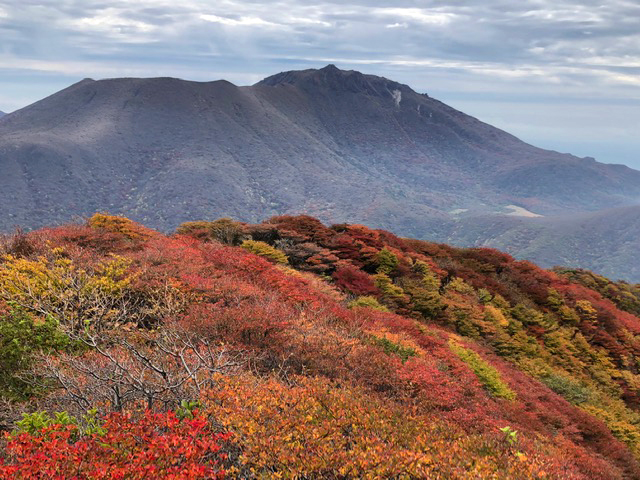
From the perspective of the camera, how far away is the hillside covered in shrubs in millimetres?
6450

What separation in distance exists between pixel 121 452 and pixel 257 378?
352 cm

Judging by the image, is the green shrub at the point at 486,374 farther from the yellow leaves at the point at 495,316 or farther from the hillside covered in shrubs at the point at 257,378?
the yellow leaves at the point at 495,316

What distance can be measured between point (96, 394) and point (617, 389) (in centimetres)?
3014

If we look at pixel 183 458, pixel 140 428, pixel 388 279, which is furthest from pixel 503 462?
pixel 388 279

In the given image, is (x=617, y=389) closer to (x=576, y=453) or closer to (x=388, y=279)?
(x=388, y=279)

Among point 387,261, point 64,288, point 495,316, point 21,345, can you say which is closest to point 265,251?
point 387,261

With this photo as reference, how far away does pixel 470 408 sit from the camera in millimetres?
11656

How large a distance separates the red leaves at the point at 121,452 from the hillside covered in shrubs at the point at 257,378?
0.03 m

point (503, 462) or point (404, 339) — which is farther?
point (404, 339)

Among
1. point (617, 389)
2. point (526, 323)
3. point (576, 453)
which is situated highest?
point (576, 453)

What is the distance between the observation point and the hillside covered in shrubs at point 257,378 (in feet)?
21.2

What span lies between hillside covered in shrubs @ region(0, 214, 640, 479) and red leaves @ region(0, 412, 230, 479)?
0.03 meters

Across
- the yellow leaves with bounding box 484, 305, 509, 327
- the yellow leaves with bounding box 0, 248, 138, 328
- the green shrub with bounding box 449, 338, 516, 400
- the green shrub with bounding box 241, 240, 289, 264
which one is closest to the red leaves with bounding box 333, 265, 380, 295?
the green shrub with bounding box 241, 240, 289, 264

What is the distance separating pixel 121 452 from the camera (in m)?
6.10
